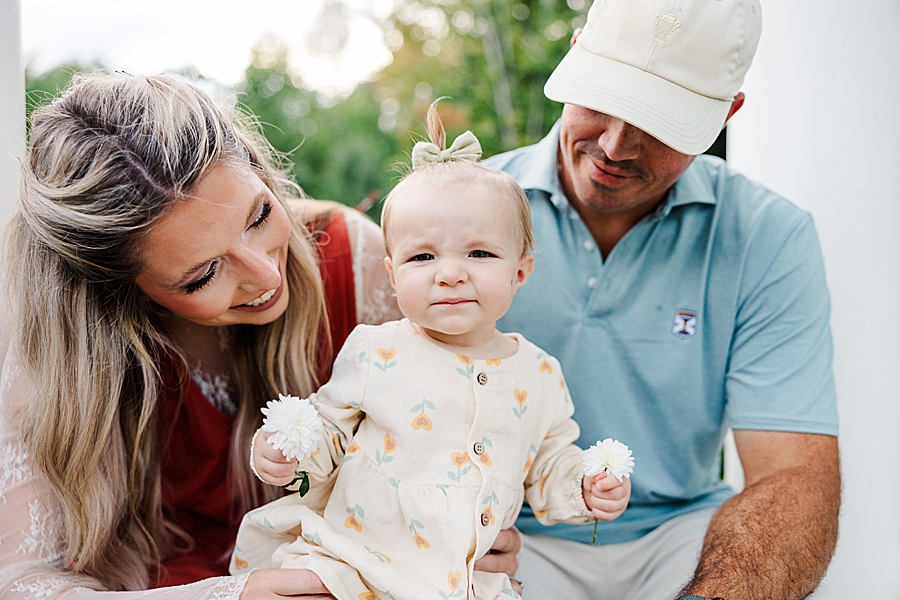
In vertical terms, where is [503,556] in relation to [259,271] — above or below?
below

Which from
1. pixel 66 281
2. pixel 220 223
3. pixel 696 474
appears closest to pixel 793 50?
pixel 696 474

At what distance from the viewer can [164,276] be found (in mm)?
1563

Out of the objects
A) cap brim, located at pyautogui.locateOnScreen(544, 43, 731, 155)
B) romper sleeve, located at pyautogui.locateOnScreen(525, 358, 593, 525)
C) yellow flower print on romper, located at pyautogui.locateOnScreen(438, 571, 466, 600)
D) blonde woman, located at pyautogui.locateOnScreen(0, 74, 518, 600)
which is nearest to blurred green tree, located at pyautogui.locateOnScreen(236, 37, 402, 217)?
blonde woman, located at pyautogui.locateOnScreen(0, 74, 518, 600)

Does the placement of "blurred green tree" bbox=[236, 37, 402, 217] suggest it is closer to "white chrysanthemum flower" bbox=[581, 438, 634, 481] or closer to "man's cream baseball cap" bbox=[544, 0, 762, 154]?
"man's cream baseball cap" bbox=[544, 0, 762, 154]

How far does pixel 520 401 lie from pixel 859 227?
1.29 metres

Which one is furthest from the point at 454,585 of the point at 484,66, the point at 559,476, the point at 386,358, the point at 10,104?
the point at 484,66

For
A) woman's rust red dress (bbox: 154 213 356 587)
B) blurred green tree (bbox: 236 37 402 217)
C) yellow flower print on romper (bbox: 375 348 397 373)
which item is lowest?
blurred green tree (bbox: 236 37 402 217)

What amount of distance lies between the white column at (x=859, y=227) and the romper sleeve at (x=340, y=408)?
1287mm

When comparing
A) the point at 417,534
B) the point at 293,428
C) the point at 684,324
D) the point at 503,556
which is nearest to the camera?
the point at 293,428

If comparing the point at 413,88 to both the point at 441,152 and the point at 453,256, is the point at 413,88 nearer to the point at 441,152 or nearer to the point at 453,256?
the point at 441,152

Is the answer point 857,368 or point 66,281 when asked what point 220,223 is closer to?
point 66,281

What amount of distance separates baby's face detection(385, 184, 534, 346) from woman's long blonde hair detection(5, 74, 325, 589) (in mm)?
468

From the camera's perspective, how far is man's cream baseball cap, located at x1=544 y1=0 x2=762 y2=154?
173 centimetres

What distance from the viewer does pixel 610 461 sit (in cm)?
145
